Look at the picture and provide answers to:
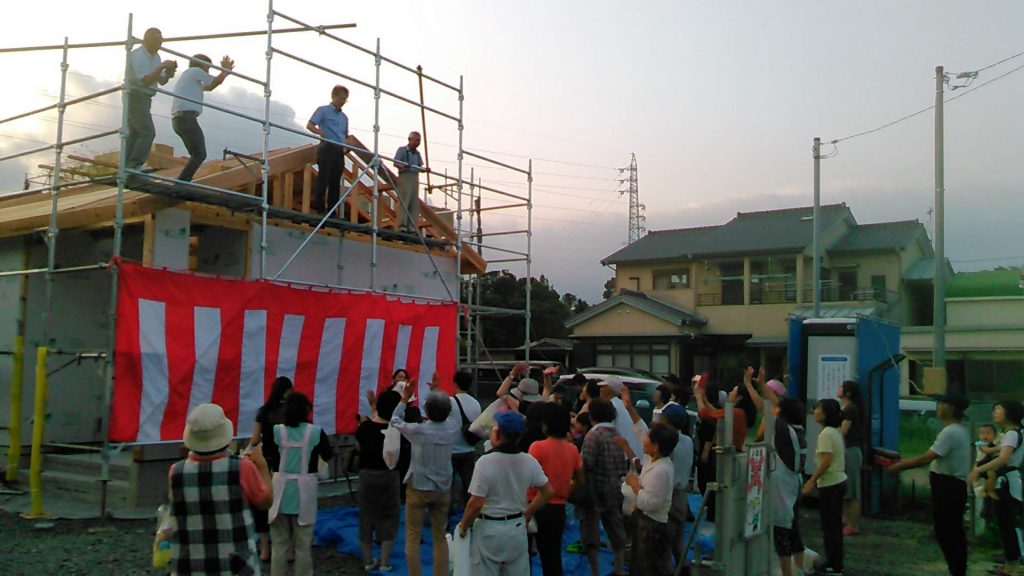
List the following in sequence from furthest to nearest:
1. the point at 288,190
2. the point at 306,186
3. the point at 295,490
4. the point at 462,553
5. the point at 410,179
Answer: the point at 410,179
the point at 306,186
the point at 288,190
the point at 295,490
the point at 462,553

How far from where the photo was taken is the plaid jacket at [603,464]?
6.51 meters

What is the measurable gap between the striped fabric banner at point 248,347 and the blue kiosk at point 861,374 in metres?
5.15

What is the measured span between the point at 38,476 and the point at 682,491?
6.31 meters

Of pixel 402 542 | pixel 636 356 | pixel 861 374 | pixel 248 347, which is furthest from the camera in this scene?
pixel 636 356

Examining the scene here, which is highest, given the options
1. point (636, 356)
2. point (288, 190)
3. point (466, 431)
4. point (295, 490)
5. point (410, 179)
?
point (410, 179)

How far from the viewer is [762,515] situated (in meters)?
6.01

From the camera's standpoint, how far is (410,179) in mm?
11883

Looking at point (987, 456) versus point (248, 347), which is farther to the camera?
point (248, 347)

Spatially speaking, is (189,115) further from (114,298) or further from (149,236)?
(114,298)

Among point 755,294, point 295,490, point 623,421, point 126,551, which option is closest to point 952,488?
point 623,421

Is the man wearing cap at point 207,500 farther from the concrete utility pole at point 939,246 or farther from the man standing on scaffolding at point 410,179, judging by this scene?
the concrete utility pole at point 939,246

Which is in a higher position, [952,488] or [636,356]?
[636,356]

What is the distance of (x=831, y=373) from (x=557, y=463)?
20.9ft

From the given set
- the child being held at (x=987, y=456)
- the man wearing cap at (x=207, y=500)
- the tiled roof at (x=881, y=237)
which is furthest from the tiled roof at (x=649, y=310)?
the man wearing cap at (x=207, y=500)
